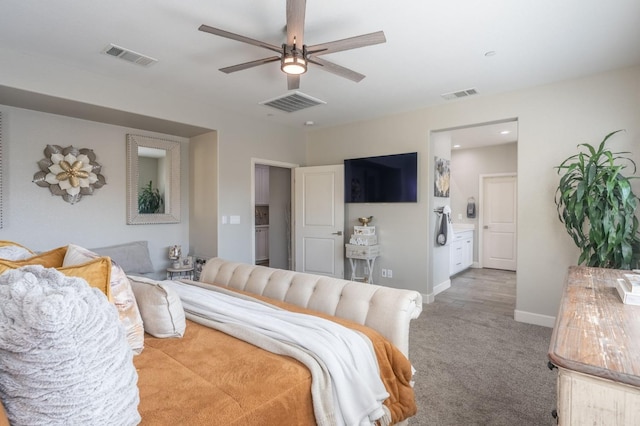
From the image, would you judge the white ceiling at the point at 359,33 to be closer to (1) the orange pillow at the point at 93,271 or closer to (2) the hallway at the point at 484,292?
(1) the orange pillow at the point at 93,271

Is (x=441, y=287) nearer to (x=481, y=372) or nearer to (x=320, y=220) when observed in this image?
(x=320, y=220)

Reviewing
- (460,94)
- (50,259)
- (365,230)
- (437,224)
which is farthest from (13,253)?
(437,224)

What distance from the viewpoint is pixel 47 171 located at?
11.5ft

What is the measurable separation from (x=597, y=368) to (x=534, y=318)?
345cm

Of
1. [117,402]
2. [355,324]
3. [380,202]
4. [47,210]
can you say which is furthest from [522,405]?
[47,210]

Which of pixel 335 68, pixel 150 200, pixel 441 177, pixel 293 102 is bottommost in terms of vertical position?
pixel 150 200

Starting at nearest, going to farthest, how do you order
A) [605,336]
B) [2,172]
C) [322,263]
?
[605,336] < [2,172] < [322,263]

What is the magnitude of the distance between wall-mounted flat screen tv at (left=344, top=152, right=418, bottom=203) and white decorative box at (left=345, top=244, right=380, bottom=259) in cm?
70

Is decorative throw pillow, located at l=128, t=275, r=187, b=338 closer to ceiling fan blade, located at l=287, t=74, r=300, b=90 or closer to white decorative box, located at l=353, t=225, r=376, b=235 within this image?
ceiling fan blade, located at l=287, t=74, r=300, b=90

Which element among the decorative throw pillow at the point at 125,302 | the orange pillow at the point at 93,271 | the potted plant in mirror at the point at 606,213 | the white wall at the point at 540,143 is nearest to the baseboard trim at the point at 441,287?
the white wall at the point at 540,143

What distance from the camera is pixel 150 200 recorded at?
435 cm

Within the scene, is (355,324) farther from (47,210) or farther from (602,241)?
(47,210)

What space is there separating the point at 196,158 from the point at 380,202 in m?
2.72

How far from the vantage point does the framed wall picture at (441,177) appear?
4936mm
